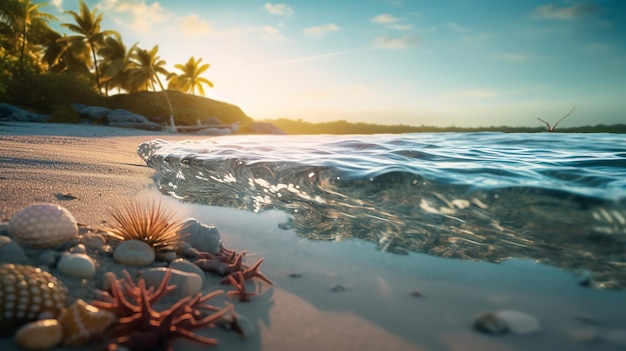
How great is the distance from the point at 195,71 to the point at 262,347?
48082mm

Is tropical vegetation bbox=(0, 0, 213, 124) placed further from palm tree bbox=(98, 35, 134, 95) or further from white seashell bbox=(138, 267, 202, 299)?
white seashell bbox=(138, 267, 202, 299)

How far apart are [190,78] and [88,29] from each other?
11.8 metres

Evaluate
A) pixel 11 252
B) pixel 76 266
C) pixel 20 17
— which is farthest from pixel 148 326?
pixel 20 17

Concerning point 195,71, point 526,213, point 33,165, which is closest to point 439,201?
point 526,213

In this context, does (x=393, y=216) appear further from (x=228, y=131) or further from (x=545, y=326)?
(x=228, y=131)

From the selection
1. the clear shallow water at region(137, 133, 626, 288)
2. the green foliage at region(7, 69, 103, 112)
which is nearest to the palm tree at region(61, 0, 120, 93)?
the green foliage at region(7, 69, 103, 112)

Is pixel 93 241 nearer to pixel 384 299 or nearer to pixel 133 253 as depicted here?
pixel 133 253

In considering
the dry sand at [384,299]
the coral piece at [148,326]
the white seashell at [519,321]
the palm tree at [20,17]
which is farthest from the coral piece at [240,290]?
the palm tree at [20,17]

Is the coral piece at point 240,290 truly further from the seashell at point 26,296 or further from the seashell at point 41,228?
the seashell at point 41,228

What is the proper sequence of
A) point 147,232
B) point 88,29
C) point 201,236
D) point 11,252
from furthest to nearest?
1. point 88,29
2. point 201,236
3. point 147,232
4. point 11,252

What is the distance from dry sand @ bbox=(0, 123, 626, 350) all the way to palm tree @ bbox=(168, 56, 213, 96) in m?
45.4

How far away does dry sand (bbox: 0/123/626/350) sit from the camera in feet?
5.46

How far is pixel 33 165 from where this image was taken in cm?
428

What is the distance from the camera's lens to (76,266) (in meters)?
1.93
